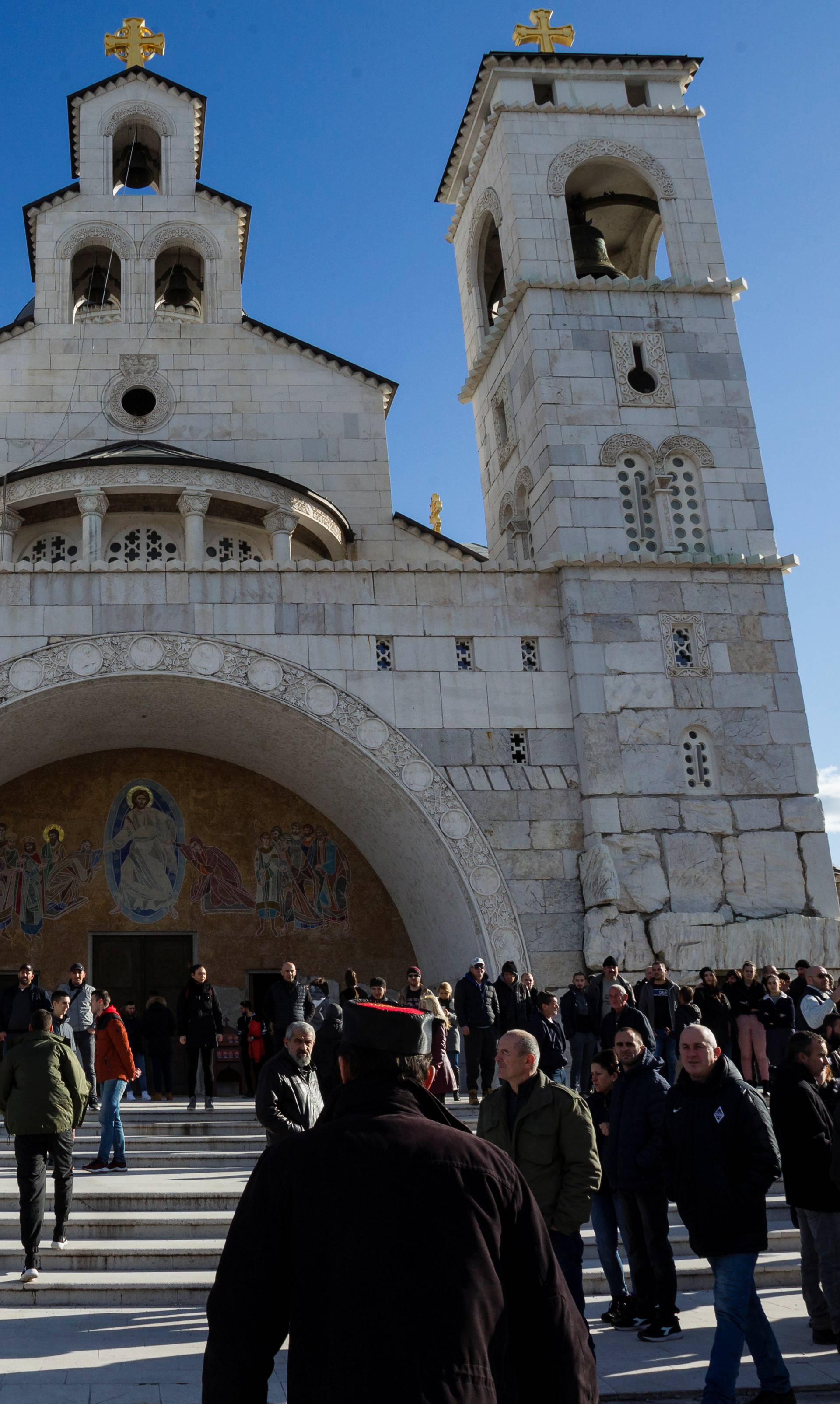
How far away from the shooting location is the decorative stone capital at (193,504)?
1819 centimetres

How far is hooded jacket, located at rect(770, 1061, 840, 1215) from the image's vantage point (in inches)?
238

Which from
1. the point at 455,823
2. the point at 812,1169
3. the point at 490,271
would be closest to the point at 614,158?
the point at 490,271

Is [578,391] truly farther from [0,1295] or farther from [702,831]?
[0,1295]

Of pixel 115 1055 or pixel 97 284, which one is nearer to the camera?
pixel 115 1055

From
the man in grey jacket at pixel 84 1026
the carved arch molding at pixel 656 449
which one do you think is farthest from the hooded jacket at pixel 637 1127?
the carved arch molding at pixel 656 449

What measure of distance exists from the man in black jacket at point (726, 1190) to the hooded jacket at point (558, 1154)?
43cm

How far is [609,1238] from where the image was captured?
704 centimetres

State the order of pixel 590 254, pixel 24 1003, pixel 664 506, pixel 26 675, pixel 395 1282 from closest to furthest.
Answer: pixel 395 1282
pixel 24 1003
pixel 26 675
pixel 664 506
pixel 590 254

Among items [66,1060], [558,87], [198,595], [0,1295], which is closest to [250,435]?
[198,595]

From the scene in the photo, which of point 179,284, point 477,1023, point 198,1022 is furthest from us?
point 179,284

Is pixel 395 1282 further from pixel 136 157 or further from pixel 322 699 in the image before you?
pixel 136 157

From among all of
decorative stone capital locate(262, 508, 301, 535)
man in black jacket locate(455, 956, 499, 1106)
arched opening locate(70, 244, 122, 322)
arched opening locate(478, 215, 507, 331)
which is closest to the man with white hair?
man in black jacket locate(455, 956, 499, 1106)

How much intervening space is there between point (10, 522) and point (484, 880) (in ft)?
30.3

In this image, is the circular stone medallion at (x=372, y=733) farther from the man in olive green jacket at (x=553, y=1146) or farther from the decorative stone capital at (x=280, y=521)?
the man in olive green jacket at (x=553, y=1146)
